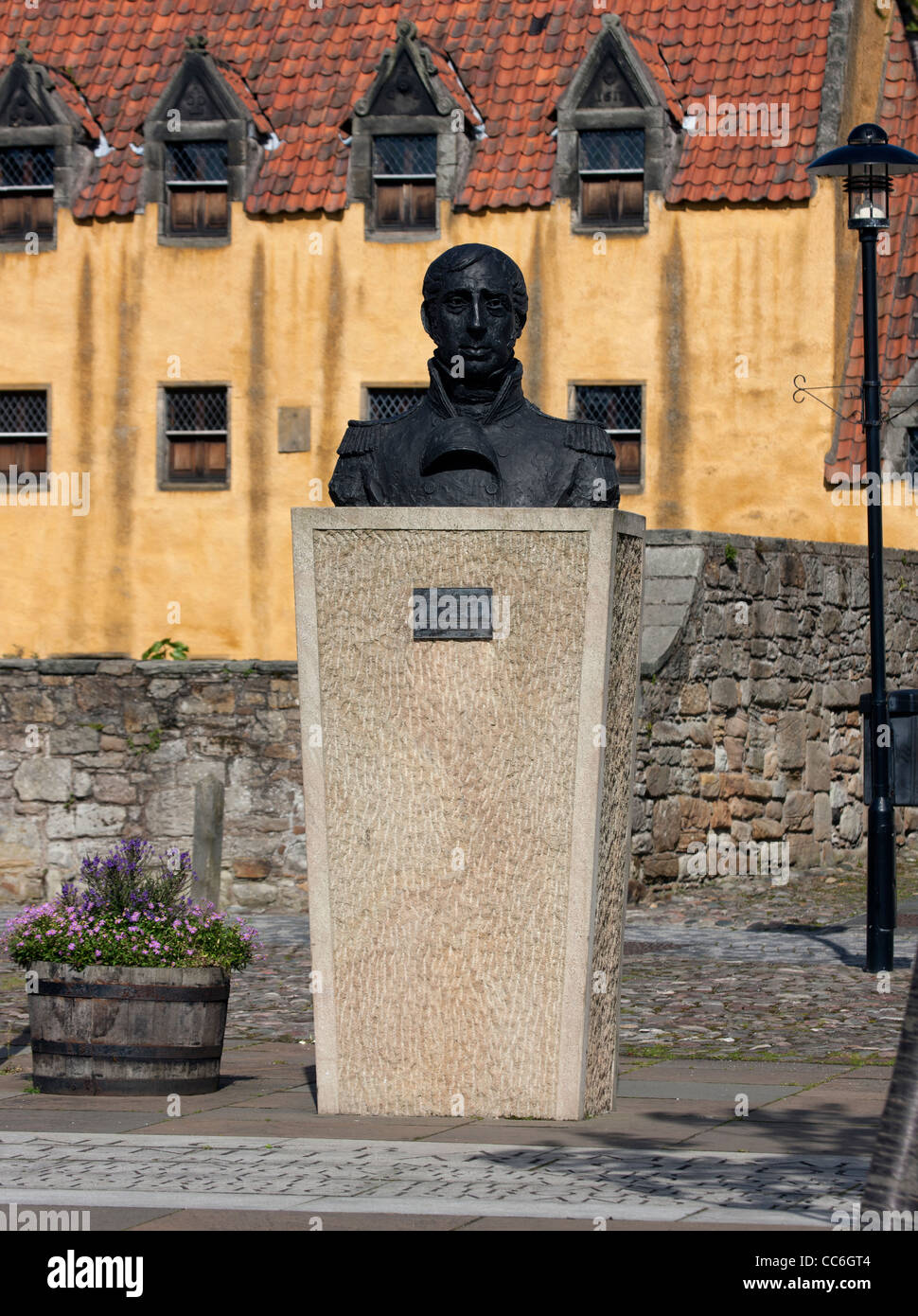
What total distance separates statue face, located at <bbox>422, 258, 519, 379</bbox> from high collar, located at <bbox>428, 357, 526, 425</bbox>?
4 centimetres

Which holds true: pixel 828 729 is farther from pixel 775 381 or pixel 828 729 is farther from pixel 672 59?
pixel 672 59

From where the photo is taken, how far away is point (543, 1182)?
632 cm

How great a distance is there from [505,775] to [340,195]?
19088mm

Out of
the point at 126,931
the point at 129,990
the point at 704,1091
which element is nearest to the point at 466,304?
the point at 126,931

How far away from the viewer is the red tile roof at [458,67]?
25.3 m

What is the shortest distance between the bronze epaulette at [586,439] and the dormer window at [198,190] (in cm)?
1892

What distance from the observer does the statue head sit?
7.95 meters

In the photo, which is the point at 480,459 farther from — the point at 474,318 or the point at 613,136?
the point at 613,136

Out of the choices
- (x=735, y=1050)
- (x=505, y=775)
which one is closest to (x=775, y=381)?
(x=735, y=1050)

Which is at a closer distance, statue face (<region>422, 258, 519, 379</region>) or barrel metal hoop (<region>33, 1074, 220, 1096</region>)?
statue face (<region>422, 258, 519, 379</region>)

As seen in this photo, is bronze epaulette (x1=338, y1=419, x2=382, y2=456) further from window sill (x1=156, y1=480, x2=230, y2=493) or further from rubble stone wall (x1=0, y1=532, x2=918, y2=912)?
window sill (x1=156, y1=480, x2=230, y2=493)

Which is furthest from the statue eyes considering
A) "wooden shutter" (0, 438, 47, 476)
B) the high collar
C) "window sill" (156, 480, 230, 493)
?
"wooden shutter" (0, 438, 47, 476)

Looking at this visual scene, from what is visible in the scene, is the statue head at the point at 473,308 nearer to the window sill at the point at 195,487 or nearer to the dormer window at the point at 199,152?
the window sill at the point at 195,487

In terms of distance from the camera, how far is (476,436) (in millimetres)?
7898
